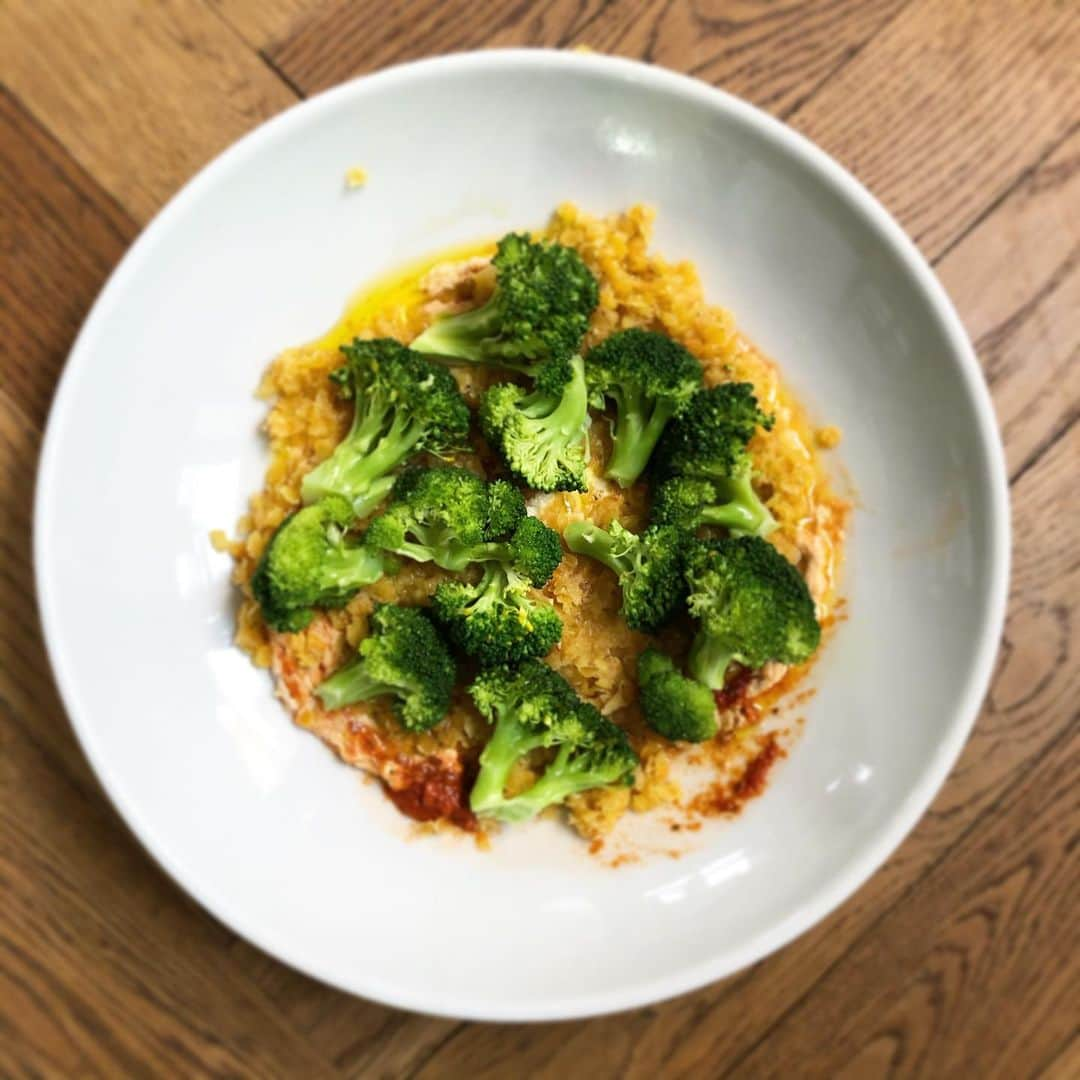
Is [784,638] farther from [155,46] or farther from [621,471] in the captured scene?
[155,46]

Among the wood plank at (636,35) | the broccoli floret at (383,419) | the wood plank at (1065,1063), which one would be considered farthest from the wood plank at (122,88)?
the wood plank at (1065,1063)

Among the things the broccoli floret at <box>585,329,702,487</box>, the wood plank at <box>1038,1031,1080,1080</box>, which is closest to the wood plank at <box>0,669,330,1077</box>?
the broccoli floret at <box>585,329,702,487</box>

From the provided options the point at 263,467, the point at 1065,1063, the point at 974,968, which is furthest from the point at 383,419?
the point at 1065,1063

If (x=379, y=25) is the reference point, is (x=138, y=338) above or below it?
below

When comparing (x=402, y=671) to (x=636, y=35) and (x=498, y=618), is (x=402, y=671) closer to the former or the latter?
(x=498, y=618)

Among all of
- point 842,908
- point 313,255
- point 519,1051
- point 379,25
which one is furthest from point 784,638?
point 379,25
